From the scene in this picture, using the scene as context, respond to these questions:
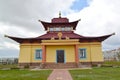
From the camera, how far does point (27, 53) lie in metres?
21.5

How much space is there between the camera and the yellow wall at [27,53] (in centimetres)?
2147

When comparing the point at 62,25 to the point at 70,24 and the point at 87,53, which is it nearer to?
the point at 70,24

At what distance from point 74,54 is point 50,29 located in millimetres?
4674

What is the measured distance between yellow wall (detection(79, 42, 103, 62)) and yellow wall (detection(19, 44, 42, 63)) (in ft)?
18.4

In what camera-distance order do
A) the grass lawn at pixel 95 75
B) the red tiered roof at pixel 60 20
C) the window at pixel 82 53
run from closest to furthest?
1. the grass lawn at pixel 95 75
2. the window at pixel 82 53
3. the red tiered roof at pixel 60 20

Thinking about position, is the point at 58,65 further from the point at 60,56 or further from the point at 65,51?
the point at 65,51

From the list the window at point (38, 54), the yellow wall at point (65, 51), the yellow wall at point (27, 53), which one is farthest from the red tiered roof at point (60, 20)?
the window at point (38, 54)

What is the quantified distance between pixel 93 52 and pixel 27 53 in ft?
26.2

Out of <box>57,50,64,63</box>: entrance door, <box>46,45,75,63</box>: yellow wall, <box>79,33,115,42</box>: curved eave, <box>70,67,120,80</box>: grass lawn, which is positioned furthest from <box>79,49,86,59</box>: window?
<box>70,67,120,80</box>: grass lawn

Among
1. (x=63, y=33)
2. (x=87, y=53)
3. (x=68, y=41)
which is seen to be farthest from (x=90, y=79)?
(x=63, y=33)

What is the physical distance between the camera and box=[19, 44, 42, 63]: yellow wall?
21.5 m

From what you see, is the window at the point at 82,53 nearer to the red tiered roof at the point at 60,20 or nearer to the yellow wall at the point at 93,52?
the yellow wall at the point at 93,52

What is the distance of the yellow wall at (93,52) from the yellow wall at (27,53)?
5.61m

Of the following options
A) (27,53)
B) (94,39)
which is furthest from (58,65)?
(94,39)
